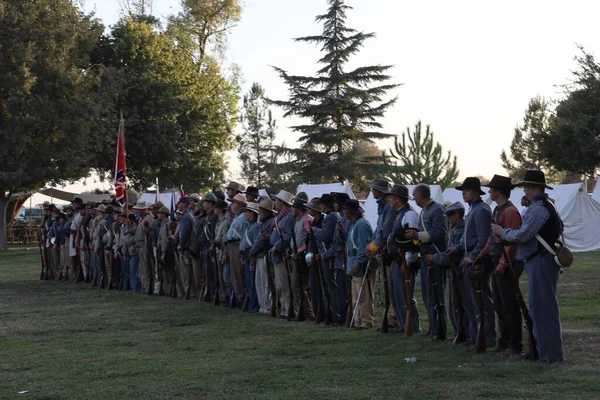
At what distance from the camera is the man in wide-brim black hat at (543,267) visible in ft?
30.9

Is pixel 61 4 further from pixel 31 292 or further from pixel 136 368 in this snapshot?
pixel 136 368

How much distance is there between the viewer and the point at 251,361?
10.3 metres

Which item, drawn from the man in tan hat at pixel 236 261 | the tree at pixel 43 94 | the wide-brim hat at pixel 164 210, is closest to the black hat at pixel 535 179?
the man in tan hat at pixel 236 261

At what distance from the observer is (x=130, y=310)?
16953 mm

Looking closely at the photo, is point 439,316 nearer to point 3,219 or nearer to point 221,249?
point 221,249

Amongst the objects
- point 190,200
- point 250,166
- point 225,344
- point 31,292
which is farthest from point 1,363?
point 250,166

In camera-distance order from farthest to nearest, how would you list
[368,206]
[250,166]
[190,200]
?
[250,166], [368,206], [190,200]

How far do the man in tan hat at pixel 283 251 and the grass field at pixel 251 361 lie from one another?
60 cm

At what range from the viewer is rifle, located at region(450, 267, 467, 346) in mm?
11008

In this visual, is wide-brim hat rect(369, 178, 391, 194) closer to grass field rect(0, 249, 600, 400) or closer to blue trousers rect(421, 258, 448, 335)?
blue trousers rect(421, 258, 448, 335)

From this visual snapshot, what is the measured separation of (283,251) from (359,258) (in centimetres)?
237

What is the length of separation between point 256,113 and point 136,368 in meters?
53.2

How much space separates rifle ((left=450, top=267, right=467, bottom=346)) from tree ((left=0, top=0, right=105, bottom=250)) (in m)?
31.4

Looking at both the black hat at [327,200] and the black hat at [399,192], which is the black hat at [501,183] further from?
the black hat at [327,200]
